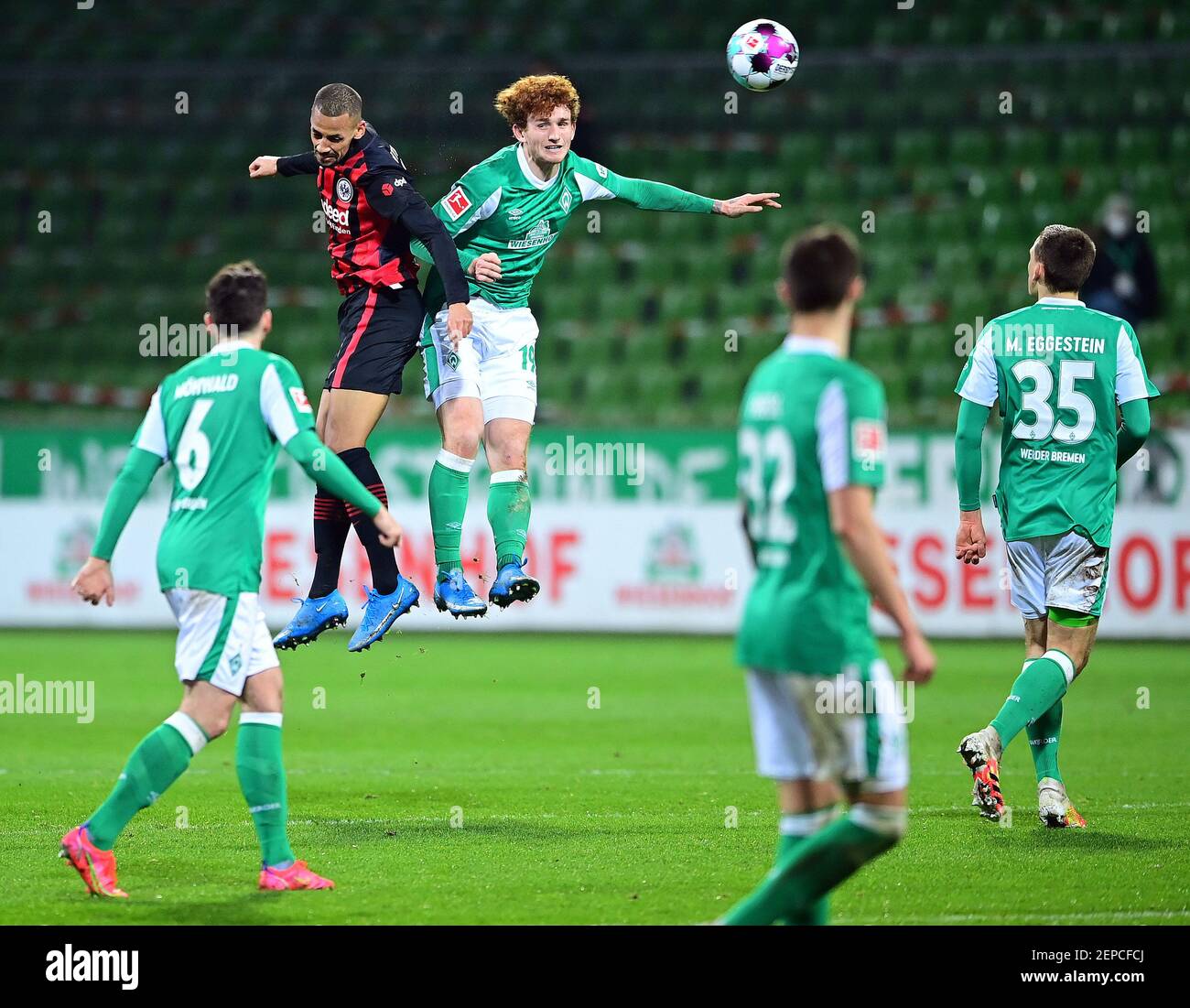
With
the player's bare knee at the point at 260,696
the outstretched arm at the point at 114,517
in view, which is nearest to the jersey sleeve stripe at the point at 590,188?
the outstretched arm at the point at 114,517

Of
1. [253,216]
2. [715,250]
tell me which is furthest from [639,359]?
[253,216]

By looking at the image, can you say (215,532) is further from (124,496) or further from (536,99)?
(536,99)

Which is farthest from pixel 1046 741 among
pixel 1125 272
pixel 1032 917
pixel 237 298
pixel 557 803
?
pixel 1125 272

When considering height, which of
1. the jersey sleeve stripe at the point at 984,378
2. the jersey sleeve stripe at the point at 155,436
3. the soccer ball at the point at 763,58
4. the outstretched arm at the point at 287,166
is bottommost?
the jersey sleeve stripe at the point at 155,436

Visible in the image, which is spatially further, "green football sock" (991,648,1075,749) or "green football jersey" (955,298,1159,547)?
"green football jersey" (955,298,1159,547)

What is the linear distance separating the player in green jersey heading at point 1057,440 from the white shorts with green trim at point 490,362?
2204 mm

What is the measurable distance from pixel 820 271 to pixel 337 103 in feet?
12.6

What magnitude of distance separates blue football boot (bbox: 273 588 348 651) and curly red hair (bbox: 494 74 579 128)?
243 centimetres

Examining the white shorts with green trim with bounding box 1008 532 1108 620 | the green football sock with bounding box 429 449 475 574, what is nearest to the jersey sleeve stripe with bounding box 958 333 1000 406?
the white shorts with green trim with bounding box 1008 532 1108 620

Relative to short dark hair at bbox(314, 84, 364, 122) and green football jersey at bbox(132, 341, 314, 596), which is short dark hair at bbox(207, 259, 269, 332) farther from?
short dark hair at bbox(314, 84, 364, 122)

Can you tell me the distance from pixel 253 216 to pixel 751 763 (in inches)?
501

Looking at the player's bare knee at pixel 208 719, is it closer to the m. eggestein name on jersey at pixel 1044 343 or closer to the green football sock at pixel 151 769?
the green football sock at pixel 151 769

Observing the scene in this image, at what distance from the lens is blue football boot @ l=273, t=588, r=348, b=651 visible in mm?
7729

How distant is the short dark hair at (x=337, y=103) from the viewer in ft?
24.6
